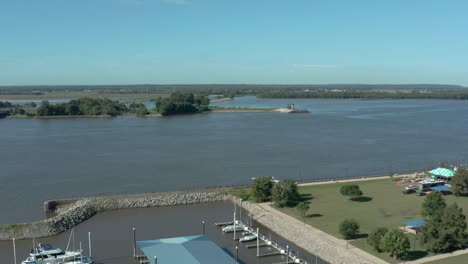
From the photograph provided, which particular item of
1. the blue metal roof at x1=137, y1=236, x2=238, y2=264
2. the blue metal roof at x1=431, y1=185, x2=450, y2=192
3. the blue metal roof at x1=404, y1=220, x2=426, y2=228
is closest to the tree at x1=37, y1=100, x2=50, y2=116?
the blue metal roof at x1=137, y1=236, x2=238, y2=264

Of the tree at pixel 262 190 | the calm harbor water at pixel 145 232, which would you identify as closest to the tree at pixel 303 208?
the calm harbor water at pixel 145 232

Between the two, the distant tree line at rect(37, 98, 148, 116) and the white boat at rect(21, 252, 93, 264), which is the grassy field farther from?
the distant tree line at rect(37, 98, 148, 116)

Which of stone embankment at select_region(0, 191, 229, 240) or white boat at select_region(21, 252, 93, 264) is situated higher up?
stone embankment at select_region(0, 191, 229, 240)

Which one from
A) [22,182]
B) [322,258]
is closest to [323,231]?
[322,258]

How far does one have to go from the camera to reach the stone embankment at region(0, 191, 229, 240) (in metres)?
16.5

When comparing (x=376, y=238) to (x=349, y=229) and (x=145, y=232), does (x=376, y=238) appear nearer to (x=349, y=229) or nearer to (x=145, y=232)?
(x=349, y=229)

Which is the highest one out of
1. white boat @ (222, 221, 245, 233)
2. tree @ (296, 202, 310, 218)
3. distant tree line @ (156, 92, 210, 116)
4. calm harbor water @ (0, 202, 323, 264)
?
distant tree line @ (156, 92, 210, 116)

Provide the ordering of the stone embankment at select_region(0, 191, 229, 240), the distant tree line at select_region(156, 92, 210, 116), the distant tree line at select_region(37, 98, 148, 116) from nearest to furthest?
the stone embankment at select_region(0, 191, 229, 240), the distant tree line at select_region(37, 98, 148, 116), the distant tree line at select_region(156, 92, 210, 116)

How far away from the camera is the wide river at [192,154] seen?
2378 centimetres

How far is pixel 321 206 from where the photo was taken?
61.2 ft

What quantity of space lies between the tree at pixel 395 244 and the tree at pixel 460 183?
7392 millimetres

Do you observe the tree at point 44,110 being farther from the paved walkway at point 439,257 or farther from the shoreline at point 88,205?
the paved walkway at point 439,257

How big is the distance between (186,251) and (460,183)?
11600 mm

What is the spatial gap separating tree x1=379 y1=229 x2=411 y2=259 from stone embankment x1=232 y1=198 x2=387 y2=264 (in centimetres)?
40
